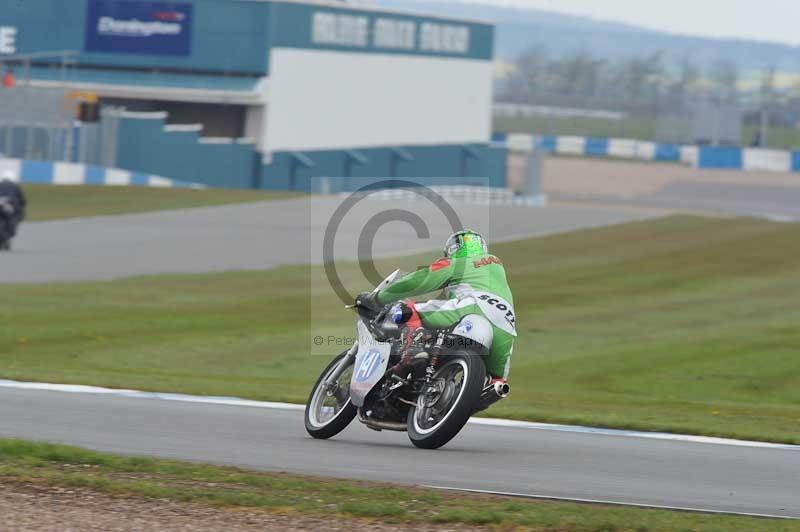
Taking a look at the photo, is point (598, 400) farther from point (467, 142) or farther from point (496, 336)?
point (467, 142)

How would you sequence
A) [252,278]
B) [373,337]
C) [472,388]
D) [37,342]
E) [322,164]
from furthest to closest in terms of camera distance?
[322,164] < [252,278] < [37,342] < [373,337] < [472,388]

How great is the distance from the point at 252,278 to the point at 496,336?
48.5 feet

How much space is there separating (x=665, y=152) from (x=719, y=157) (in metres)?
7.83

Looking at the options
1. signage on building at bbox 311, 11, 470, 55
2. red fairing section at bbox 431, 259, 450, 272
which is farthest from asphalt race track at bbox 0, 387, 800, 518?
signage on building at bbox 311, 11, 470, 55

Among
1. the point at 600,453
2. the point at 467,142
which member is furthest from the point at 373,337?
the point at 467,142

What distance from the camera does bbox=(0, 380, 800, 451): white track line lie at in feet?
33.3

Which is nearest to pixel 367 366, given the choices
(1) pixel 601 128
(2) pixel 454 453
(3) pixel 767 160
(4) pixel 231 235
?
(2) pixel 454 453

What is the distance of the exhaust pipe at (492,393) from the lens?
882 cm

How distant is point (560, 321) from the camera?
19.6m

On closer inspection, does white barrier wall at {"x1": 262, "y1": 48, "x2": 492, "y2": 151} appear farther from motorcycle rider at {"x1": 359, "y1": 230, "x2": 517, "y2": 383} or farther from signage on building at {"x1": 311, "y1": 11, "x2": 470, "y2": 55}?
motorcycle rider at {"x1": 359, "y1": 230, "x2": 517, "y2": 383}

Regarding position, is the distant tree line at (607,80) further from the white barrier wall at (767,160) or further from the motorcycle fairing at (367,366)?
the motorcycle fairing at (367,366)

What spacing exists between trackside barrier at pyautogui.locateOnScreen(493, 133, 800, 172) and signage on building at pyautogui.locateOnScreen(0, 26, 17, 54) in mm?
24762

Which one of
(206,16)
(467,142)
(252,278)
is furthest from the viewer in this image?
(467,142)

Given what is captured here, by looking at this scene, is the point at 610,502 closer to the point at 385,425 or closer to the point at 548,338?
the point at 385,425
